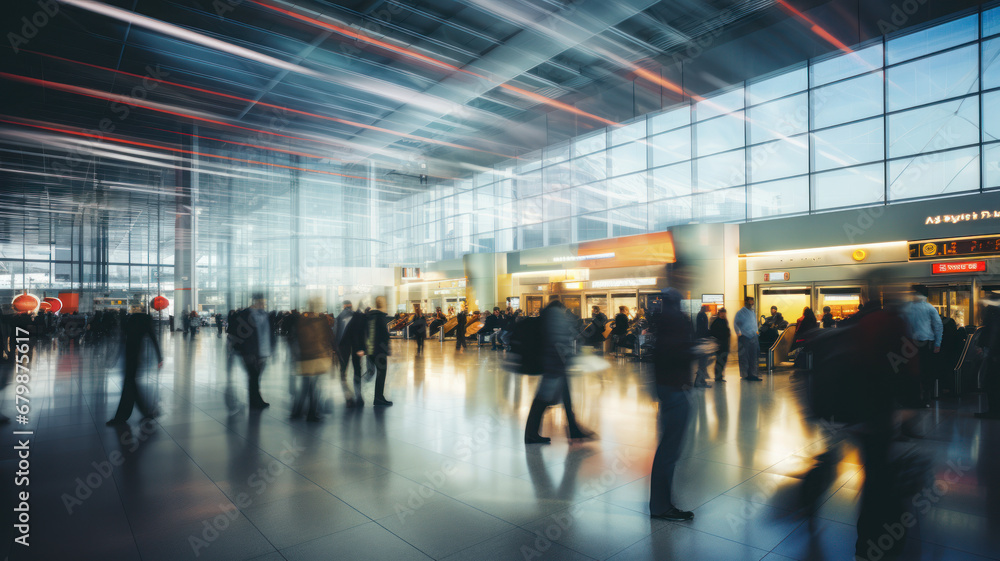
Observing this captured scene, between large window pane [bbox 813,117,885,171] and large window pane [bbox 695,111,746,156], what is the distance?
263 centimetres

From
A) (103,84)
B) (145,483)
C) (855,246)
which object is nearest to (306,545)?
(145,483)

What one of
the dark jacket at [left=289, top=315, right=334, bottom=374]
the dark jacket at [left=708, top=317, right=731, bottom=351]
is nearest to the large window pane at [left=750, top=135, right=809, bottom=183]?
the dark jacket at [left=708, top=317, right=731, bottom=351]

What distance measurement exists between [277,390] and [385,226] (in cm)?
3077

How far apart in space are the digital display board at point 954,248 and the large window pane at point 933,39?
6010 millimetres

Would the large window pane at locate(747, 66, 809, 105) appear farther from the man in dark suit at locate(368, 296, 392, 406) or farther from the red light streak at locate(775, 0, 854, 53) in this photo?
the man in dark suit at locate(368, 296, 392, 406)

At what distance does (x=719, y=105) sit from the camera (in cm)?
1877

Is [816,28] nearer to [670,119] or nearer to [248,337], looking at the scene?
[670,119]

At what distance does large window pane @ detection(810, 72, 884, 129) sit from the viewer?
15047 millimetres

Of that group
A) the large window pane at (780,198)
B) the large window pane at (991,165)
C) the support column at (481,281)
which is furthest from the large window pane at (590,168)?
the large window pane at (991,165)

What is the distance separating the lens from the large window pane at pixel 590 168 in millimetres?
22797

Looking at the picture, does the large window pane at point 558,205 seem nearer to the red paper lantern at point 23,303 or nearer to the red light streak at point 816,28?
the red light streak at point 816,28

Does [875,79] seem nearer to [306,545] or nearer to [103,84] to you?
[306,545]

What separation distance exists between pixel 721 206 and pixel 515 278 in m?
10.9

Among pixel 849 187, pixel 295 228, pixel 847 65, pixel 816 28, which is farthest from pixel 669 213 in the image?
pixel 295 228
